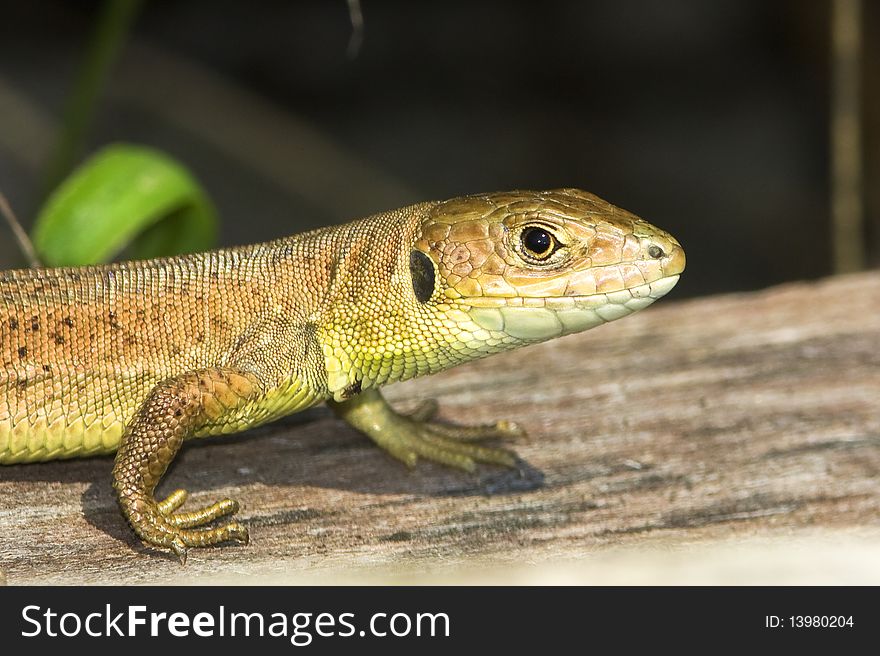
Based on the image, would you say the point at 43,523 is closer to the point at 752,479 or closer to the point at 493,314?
the point at 493,314

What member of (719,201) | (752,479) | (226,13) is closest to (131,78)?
(226,13)

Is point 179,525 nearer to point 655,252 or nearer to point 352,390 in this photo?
point 352,390

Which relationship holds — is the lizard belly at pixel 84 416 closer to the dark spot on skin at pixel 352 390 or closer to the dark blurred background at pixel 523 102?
the dark spot on skin at pixel 352 390

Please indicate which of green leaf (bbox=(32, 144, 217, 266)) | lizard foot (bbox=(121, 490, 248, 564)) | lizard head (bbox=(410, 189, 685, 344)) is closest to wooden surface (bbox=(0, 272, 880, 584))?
lizard foot (bbox=(121, 490, 248, 564))

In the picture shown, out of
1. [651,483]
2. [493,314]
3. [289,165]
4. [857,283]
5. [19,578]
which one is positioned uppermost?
[289,165]

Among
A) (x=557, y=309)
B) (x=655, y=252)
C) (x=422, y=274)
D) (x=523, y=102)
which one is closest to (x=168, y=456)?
(x=422, y=274)

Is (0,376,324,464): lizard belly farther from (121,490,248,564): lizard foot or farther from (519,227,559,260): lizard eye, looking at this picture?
(519,227,559,260): lizard eye
